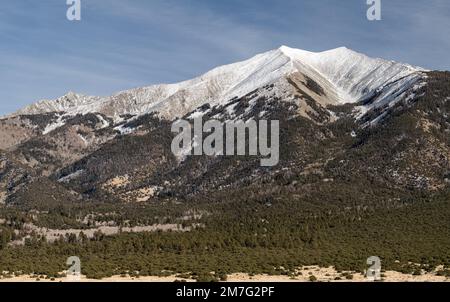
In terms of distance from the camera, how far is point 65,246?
136m

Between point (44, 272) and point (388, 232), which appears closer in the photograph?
point (44, 272)

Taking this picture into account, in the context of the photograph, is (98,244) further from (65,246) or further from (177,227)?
(177,227)

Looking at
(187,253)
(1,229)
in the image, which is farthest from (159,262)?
(1,229)

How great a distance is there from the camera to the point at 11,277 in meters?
85.2

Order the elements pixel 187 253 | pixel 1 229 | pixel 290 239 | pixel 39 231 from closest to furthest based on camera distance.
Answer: pixel 187 253 < pixel 290 239 < pixel 1 229 < pixel 39 231

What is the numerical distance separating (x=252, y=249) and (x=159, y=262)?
28.2 m

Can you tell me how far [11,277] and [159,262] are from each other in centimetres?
2573
